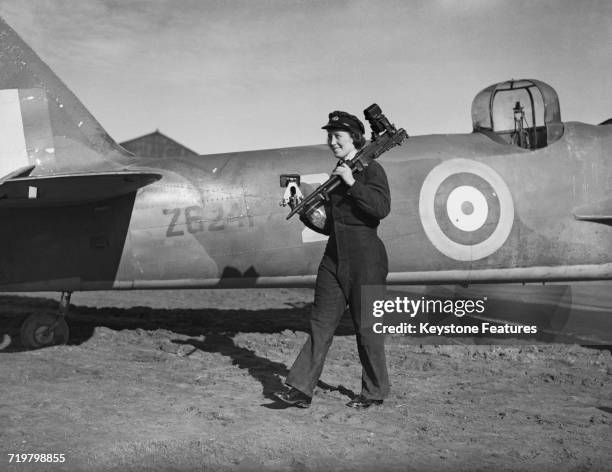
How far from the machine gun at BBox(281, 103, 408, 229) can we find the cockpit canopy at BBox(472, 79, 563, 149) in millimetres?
3124

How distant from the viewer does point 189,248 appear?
646cm

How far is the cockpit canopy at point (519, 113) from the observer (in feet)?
23.8

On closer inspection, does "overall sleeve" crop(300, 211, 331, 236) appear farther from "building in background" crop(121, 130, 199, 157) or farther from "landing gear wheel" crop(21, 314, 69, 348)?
"building in background" crop(121, 130, 199, 157)

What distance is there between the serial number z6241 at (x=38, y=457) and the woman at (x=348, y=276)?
1576mm

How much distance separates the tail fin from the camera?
6570 mm

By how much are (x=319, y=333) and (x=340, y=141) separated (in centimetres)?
140

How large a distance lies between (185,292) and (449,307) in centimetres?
557

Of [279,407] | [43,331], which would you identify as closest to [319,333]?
[279,407]

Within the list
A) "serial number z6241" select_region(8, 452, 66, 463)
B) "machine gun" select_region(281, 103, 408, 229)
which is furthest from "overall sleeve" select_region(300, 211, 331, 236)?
"serial number z6241" select_region(8, 452, 66, 463)

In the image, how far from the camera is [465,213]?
6.71m

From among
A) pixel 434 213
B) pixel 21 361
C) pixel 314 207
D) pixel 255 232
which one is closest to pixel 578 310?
pixel 434 213

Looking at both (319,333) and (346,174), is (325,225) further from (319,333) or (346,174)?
(319,333)

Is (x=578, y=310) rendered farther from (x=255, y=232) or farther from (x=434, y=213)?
(x=255, y=232)

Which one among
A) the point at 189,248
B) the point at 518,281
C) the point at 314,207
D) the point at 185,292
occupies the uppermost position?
the point at 314,207
